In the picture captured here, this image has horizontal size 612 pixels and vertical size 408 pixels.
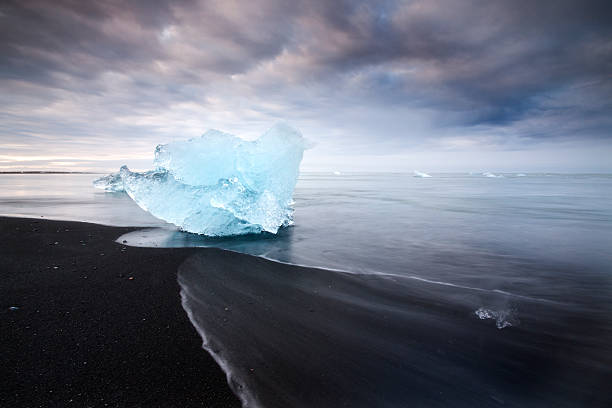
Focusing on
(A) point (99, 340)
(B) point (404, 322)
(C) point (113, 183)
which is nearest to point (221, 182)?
(A) point (99, 340)

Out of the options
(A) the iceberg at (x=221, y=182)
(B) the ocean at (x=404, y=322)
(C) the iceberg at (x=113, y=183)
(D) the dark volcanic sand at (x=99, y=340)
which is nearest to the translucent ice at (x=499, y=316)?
(B) the ocean at (x=404, y=322)

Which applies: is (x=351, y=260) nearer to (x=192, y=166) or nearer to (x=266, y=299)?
(x=266, y=299)

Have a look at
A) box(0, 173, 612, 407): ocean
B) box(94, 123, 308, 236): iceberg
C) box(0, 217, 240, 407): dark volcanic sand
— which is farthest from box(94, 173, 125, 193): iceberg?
box(0, 217, 240, 407): dark volcanic sand

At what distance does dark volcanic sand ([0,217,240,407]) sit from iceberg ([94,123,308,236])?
2.74 metres

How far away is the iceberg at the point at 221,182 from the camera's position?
7211mm

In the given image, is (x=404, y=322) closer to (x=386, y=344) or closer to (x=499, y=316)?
(x=386, y=344)

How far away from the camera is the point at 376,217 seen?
1204 centimetres

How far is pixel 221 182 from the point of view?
7.23m

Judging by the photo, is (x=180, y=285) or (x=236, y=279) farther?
(x=236, y=279)

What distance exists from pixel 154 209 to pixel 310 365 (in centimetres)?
685

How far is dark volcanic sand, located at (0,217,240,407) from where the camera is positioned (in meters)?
1.91

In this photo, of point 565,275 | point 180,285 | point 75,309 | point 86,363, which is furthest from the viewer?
point 565,275

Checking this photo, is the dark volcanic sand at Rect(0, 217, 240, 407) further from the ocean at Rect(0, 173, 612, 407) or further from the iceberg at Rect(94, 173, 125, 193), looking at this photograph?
the iceberg at Rect(94, 173, 125, 193)

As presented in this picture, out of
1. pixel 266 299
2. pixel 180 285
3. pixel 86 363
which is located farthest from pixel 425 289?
pixel 86 363
